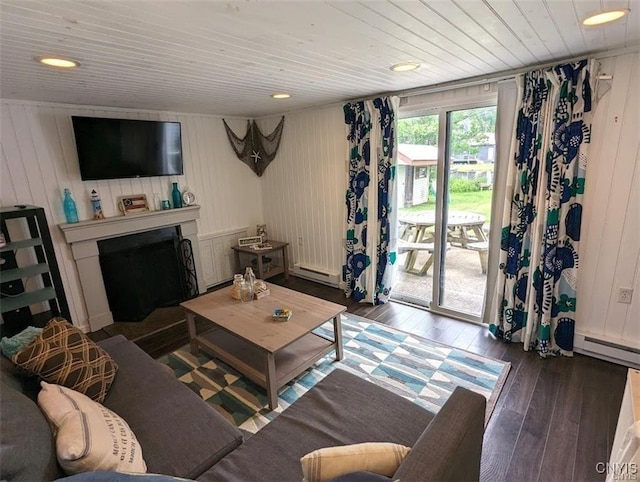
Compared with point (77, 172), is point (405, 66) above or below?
above

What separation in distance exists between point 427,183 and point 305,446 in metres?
2.58

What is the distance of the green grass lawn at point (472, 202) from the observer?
2797 mm

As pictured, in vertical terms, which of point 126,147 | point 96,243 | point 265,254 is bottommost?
point 265,254

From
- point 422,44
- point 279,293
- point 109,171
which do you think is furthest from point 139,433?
point 109,171

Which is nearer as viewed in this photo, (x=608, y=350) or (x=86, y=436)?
(x=86, y=436)

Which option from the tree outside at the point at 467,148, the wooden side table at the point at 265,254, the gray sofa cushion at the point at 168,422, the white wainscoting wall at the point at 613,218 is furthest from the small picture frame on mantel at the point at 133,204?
the white wainscoting wall at the point at 613,218

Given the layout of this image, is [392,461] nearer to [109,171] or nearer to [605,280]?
[605,280]

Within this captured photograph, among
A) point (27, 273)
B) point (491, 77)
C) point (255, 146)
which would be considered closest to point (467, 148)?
point (491, 77)

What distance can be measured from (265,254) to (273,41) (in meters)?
2.93

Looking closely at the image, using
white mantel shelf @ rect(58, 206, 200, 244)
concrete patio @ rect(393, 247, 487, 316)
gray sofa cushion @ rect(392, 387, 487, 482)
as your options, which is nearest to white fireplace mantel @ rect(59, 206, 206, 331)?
white mantel shelf @ rect(58, 206, 200, 244)

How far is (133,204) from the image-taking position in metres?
3.36

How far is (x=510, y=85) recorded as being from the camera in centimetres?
246

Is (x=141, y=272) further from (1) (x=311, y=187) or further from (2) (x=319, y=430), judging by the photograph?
(2) (x=319, y=430)

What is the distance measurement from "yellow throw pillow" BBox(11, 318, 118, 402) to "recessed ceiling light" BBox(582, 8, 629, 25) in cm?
286
